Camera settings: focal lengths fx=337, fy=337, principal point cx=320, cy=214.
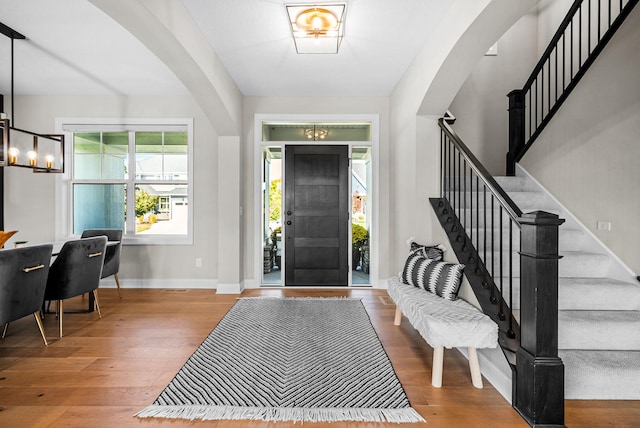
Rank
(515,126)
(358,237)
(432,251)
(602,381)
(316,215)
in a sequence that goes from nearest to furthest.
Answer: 1. (602,381)
2. (432,251)
3. (515,126)
4. (316,215)
5. (358,237)

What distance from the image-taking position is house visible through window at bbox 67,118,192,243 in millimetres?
4766

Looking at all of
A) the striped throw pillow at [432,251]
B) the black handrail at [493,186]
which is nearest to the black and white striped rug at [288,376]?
the striped throw pillow at [432,251]

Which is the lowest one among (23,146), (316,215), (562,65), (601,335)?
(601,335)

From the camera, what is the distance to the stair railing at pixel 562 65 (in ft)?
9.57

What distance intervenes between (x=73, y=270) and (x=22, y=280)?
587mm

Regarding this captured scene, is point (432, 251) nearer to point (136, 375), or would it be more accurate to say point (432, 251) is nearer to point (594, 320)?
point (594, 320)

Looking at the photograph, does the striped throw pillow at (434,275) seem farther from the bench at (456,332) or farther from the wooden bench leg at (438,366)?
the wooden bench leg at (438,366)

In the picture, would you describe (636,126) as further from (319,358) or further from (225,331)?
(225,331)

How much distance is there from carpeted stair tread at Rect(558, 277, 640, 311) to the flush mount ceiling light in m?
2.68

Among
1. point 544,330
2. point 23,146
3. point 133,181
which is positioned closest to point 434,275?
point 544,330

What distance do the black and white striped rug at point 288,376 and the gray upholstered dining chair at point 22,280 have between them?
1.30m

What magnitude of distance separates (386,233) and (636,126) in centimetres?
277

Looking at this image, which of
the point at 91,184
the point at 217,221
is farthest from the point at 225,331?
the point at 91,184

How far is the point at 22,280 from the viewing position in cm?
244
